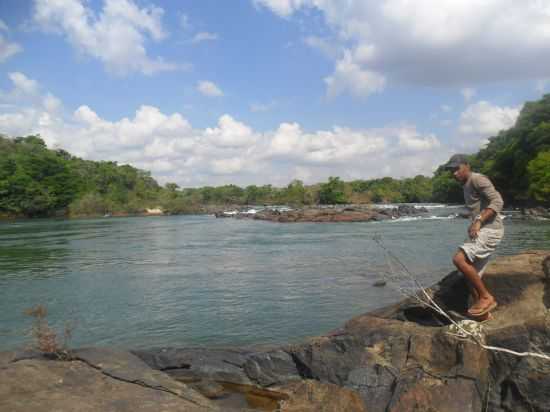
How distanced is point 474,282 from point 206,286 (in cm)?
1184

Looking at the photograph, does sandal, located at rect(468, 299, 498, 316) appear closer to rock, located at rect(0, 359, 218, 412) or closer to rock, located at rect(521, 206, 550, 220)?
rock, located at rect(0, 359, 218, 412)

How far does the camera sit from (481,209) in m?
6.56

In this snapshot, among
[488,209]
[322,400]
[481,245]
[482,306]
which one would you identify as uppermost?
[488,209]

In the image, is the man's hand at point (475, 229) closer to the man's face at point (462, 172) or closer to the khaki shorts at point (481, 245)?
the khaki shorts at point (481, 245)

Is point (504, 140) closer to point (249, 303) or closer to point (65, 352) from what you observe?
point (249, 303)

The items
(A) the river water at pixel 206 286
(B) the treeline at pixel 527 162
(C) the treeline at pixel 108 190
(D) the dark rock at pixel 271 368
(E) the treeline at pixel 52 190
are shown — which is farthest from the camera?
(C) the treeline at pixel 108 190

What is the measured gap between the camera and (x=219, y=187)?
15300 cm

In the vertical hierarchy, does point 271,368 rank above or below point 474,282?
below

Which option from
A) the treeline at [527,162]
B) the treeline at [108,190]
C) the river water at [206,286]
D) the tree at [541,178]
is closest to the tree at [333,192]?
the treeline at [108,190]

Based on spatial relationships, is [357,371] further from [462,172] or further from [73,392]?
[73,392]

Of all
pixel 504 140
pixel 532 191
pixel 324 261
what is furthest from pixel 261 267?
pixel 504 140

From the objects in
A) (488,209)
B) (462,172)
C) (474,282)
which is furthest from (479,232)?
(462,172)

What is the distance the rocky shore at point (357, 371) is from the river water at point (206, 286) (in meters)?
2.58

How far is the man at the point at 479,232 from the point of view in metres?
6.36
